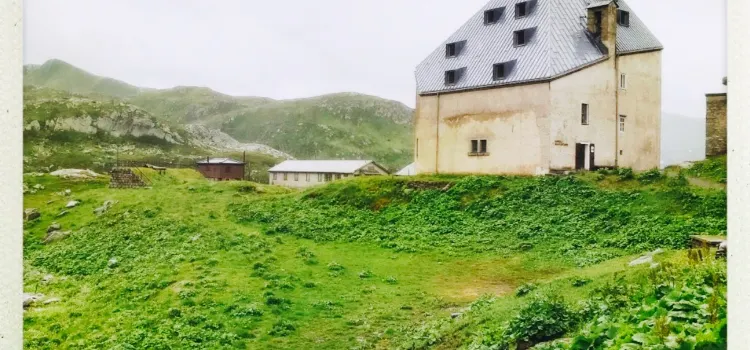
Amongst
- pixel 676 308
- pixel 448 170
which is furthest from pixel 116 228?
pixel 676 308

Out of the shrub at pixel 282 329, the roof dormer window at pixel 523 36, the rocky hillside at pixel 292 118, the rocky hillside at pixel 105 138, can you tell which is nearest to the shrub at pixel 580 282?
the shrub at pixel 282 329

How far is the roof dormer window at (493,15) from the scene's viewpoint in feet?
83.3

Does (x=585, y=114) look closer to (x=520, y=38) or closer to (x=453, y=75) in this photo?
(x=520, y=38)

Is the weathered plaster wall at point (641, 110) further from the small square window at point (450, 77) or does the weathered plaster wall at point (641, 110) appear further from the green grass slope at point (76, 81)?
the green grass slope at point (76, 81)

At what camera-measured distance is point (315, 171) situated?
4422 centimetres

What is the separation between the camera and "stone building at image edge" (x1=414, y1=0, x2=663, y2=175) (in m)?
22.2

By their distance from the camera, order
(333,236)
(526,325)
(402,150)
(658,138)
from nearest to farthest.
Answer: (526,325) → (333,236) → (658,138) → (402,150)

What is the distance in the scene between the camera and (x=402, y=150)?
116 meters

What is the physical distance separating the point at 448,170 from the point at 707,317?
21.2 metres

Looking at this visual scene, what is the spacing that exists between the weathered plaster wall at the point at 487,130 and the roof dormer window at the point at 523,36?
211 centimetres

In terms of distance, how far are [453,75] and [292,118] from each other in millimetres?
100875

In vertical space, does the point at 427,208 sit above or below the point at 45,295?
above

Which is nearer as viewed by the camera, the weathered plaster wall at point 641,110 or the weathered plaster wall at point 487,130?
the weathered plaster wall at point 487,130

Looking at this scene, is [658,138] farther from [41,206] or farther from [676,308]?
[41,206]
